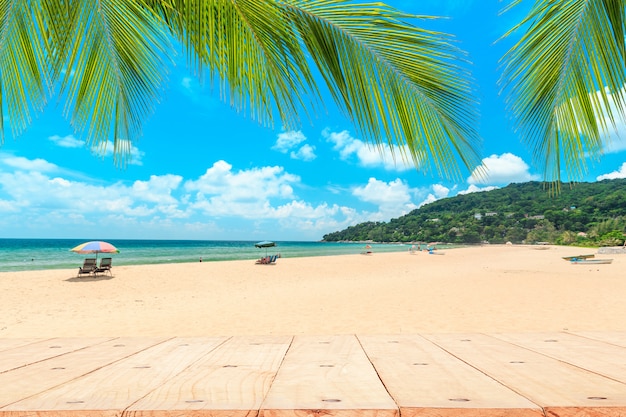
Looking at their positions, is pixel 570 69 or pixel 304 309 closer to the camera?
pixel 570 69

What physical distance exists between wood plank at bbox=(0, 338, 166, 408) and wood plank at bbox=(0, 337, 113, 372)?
7cm

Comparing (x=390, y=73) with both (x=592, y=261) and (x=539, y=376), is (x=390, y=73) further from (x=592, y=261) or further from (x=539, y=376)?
(x=592, y=261)

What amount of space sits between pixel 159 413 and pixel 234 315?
908 centimetres

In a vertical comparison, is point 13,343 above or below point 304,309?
above

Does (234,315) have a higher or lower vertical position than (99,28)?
lower

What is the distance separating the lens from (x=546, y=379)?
124cm

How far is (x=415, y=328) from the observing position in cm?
740

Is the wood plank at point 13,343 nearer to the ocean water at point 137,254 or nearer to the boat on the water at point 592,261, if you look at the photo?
the boat on the water at point 592,261

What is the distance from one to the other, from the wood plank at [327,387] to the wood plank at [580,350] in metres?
0.89

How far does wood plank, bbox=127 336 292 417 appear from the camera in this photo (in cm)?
94

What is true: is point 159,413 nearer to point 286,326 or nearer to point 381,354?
point 381,354

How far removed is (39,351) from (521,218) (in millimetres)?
108540

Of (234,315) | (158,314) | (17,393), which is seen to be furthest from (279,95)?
(158,314)

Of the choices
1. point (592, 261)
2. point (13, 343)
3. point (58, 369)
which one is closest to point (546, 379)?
point (58, 369)
